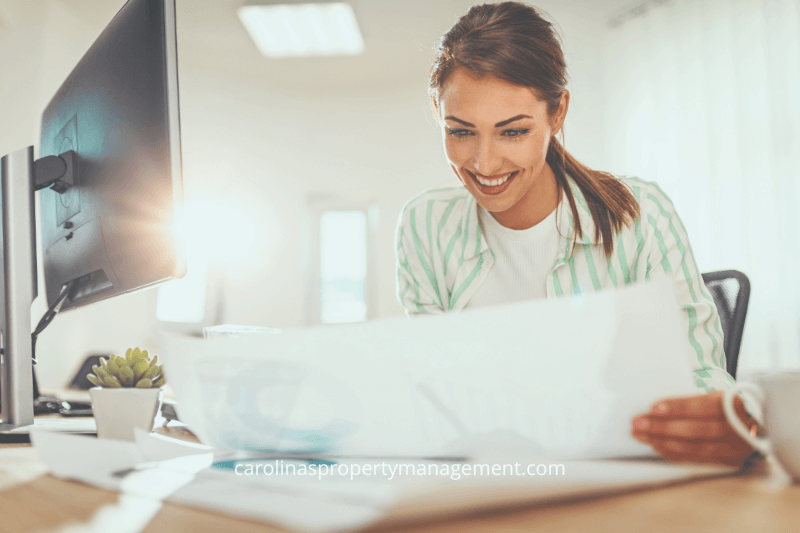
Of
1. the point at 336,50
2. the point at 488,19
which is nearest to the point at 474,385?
the point at 488,19

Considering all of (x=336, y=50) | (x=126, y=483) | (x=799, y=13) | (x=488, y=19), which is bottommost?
(x=126, y=483)

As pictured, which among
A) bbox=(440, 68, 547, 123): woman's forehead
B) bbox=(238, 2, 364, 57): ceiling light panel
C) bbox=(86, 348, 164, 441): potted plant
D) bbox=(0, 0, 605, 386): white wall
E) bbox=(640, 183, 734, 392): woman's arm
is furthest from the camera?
bbox=(0, 0, 605, 386): white wall

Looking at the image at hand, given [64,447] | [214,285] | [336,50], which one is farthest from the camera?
[214,285]

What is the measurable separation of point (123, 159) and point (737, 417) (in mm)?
642

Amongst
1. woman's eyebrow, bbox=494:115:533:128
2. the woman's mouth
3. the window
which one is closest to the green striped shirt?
the woman's mouth

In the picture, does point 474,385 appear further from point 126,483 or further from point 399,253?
point 399,253

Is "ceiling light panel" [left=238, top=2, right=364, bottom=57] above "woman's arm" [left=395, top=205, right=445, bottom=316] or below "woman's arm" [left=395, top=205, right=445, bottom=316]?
above

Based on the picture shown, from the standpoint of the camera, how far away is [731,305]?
1.03 m

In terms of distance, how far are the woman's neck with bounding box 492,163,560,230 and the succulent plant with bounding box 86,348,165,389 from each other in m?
0.71

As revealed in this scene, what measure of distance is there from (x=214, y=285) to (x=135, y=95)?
14.3ft

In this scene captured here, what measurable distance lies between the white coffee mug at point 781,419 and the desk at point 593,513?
0.02 metres

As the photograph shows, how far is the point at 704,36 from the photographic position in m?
3.05

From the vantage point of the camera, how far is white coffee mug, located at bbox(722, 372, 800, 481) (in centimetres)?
33

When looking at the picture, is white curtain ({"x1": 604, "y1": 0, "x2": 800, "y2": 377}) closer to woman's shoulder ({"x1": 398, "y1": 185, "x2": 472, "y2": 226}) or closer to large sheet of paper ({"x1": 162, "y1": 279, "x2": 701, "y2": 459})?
woman's shoulder ({"x1": 398, "y1": 185, "x2": 472, "y2": 226})
